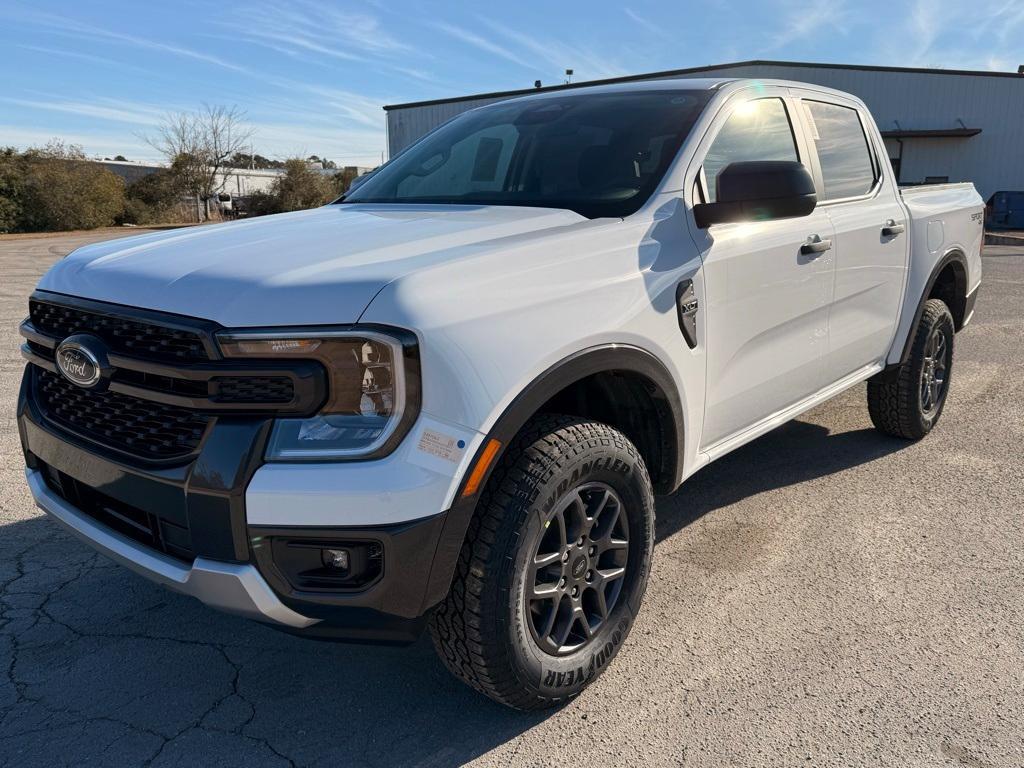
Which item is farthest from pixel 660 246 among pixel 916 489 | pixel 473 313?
pixel 916 489

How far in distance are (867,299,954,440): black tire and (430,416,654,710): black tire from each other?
266 centimetres

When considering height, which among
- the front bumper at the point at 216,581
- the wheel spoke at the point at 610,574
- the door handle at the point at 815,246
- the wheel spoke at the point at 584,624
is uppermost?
the door handle at the point at 815,246

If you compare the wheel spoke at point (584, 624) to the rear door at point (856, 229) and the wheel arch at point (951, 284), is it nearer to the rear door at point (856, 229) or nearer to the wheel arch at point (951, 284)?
the rear door at point (856, 229)

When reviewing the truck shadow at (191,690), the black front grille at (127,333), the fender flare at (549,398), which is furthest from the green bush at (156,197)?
the fender flare at (549,398)

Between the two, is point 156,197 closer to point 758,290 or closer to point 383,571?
point 758,290

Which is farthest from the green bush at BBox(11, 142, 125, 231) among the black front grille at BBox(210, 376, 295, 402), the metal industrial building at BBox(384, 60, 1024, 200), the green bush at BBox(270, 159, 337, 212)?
the black front grille at BBox(210, 376, 295, 402)

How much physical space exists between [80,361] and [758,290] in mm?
2297

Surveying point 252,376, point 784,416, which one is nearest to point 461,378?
point 252,376

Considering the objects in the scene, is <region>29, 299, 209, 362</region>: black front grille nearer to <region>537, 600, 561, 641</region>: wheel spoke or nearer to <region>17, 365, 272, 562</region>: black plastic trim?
<region>17, 365, 272, 562</region>: black plastic trim

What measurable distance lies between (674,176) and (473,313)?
3.97ft

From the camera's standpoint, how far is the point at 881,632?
9.32 feet

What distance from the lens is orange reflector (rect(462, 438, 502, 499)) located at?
2.03m

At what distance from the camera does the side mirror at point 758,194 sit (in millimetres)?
2736

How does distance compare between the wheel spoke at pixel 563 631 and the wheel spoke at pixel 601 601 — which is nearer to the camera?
the wheel spoke at pixel 563 631
